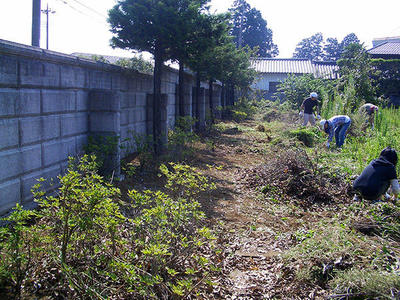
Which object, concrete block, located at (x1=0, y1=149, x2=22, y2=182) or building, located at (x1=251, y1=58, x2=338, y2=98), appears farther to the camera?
building, located at (x1=251, y1=58, x2=338, y2=98)

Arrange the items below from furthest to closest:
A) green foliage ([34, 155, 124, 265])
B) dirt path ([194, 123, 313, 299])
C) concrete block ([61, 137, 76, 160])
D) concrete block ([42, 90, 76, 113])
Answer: concrete block ([61, 137, 76, 160]) → concrete block ([42, 90, 76, 113]) → dirt path ([194, 123, 313, 299]) → green foliage ([34, 155, 124, 265])

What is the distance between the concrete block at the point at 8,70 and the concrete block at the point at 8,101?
10 cm

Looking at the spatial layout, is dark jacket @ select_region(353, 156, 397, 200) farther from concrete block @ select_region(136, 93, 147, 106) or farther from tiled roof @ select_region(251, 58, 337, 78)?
tiled roof @ select_region(251, 58, 337, 78)

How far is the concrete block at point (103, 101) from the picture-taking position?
6516mm

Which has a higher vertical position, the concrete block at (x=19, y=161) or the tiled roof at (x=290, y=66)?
the tiled roof at (x=290, y=66)

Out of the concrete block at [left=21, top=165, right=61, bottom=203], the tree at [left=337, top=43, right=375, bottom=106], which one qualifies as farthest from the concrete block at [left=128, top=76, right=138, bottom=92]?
the tree at [left=337, top=43, right=375, bottom=106]

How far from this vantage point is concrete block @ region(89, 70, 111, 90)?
6.57 metres

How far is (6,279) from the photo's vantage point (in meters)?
2.97

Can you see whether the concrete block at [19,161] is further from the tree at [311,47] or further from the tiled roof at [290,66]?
the tree at [311,47]

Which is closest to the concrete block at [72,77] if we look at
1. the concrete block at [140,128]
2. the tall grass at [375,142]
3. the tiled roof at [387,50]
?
the concrete block at [140,128]

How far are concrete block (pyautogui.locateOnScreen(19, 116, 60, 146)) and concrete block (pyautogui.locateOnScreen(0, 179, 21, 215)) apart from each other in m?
0.52

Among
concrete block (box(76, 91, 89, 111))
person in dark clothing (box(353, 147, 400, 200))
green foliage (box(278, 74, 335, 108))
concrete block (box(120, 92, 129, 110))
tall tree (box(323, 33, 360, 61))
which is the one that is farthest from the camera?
tall tree (box(323, 33, 360, 61))

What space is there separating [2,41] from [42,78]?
0.88m

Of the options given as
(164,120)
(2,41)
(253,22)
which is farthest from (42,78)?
(253,22)
